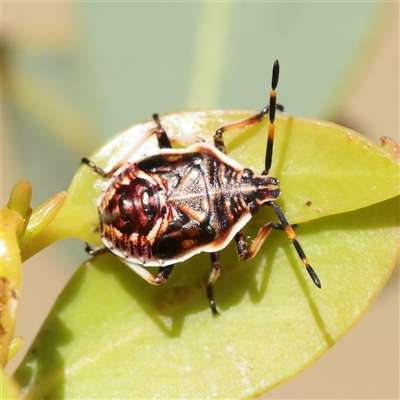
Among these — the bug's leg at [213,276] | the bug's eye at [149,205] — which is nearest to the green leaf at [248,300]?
the bug's leg at [213,276]

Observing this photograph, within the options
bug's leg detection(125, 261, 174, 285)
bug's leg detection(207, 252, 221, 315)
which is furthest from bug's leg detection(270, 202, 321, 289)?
bug's leg detection(125, 261, 174, 285)

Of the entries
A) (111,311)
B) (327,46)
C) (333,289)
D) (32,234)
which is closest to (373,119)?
(327,46)

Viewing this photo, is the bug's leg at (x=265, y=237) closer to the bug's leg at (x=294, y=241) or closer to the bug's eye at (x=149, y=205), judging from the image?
the bug's leg at (x=294, y=241)

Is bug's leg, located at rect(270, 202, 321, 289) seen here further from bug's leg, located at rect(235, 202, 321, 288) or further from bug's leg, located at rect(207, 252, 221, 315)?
bug's leg, located at rect(207, 252, 221, 315)

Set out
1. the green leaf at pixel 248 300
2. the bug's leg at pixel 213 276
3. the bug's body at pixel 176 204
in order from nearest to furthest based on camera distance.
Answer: the green leaf at pixel 248 300
the bug's leg at pixel 213 276
the bug's body at pixel 176 204

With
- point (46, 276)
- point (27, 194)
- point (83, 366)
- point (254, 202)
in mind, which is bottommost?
point (46, 276)

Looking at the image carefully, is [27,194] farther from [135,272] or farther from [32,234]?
[135,272]
